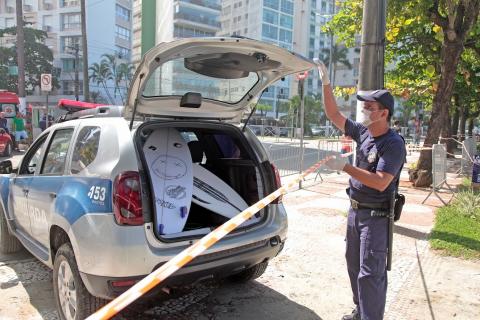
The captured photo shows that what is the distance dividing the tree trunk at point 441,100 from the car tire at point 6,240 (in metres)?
9.14

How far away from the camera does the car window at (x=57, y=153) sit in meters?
3.77

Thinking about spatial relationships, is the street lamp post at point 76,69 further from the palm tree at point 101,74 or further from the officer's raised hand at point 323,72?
the officer's raised hand at point 323,72

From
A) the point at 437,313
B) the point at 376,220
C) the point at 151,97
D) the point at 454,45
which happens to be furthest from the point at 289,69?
the point at 454,45

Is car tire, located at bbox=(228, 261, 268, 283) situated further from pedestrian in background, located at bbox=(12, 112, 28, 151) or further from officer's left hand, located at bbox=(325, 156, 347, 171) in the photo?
pedestrian in background, located at bbox=(12, 112, 28, 151)

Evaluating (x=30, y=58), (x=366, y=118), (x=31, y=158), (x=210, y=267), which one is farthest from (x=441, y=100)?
(x=30, y=58)

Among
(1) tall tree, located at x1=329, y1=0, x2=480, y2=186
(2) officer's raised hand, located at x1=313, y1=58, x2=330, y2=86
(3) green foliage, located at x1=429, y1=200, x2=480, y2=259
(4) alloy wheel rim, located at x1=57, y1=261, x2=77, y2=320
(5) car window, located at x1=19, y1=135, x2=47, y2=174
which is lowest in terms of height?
(3) green foliage, located at x1=429, y1=200, x2=480, y2=259

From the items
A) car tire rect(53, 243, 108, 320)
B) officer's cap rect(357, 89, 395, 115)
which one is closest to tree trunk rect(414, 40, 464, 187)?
officer's cap rect(357, 89, 395, 115)

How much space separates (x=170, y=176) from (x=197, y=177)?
387 mm

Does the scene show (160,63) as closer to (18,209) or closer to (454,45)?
(18,209)

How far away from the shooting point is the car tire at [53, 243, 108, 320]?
310 centimetres

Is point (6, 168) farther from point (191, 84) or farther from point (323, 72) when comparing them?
point (323, 72)

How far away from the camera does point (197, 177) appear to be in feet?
13.2

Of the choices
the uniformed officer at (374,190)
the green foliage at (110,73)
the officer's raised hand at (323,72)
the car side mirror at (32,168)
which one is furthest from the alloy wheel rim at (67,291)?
the green foliage at (110,73)

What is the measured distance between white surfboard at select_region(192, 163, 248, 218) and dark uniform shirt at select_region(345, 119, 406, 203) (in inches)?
42.5
